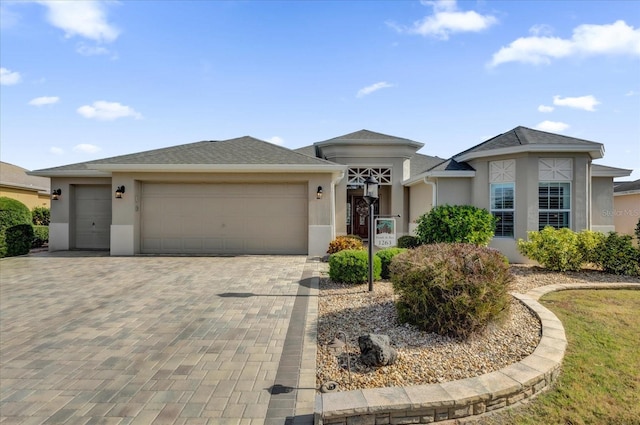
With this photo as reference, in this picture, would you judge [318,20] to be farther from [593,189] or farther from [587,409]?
[593,189]

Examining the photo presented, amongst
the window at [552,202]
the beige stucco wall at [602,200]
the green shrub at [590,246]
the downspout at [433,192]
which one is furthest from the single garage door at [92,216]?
the beige stucco wall at [602,200]

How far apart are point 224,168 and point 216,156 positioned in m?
1.05

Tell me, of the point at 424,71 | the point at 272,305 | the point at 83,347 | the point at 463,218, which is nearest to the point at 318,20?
the point at 424,71

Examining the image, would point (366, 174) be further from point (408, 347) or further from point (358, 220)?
point (408, 347)

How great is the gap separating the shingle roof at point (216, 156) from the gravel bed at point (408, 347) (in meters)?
6.80

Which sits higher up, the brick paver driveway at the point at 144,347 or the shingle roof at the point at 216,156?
the shingle roof at the point at 216,156

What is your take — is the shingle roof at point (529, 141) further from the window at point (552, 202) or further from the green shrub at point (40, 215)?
the green shrub at point (40, 215)

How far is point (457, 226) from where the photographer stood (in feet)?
31.0

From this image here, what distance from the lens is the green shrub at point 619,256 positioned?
27.4ft

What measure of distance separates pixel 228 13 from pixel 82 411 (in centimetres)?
1027

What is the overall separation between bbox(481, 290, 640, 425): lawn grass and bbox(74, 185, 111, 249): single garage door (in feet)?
48.0

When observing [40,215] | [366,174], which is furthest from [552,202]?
[40,215]

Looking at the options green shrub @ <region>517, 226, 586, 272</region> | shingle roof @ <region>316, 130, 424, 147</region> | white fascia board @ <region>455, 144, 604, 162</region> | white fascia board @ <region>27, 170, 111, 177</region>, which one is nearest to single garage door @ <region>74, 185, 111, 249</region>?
white fascia board @ <region>27, 170, 111, 177</region>

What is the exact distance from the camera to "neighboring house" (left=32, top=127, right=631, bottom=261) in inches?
402
